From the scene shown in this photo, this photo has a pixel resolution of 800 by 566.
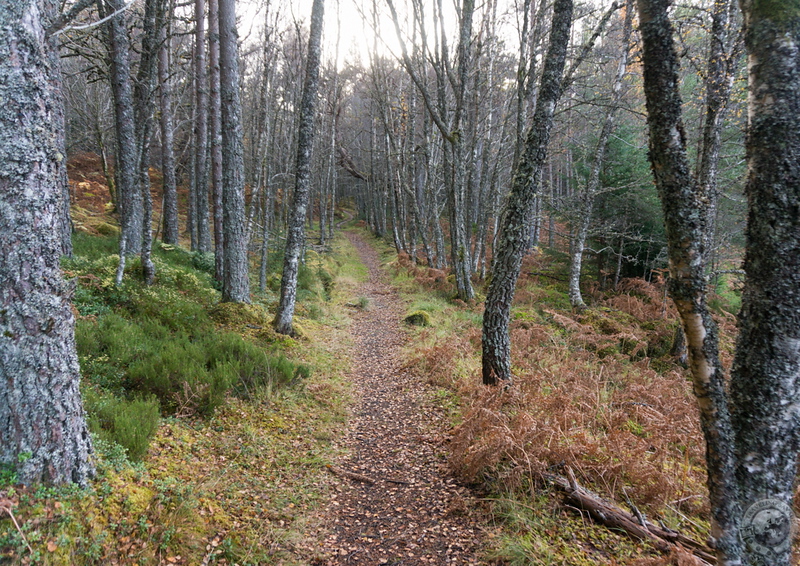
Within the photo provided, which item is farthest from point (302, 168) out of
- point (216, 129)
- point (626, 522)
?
point (626, 522)

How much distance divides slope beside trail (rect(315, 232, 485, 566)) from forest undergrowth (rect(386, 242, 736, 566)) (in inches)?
11.4

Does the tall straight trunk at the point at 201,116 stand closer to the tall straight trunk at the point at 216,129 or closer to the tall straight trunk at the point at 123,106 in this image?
the tall straight trunk at the point at 216,129

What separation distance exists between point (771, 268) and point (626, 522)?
2375mm

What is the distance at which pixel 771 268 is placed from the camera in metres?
1.97

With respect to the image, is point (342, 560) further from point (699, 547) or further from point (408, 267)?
point (408, 267)

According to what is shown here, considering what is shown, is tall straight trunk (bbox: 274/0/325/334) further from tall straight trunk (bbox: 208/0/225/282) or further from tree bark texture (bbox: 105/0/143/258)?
tree bark texture (bbox: 105/0/143/258)

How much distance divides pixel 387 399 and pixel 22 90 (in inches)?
209

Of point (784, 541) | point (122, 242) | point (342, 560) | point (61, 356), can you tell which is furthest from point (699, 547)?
point (122, 242)

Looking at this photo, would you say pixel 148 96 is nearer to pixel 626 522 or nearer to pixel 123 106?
pixel 123 106

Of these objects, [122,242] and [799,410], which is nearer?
[799,410]

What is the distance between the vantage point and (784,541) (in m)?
2.08

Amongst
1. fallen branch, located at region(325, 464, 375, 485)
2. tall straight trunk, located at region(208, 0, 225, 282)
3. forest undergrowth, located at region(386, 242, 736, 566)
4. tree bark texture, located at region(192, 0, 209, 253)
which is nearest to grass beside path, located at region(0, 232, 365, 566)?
fallen branch, located at region(325, 464, 375, 485)

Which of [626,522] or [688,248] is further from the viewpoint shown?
[626,522]

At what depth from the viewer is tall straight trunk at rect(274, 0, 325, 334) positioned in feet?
24.0
